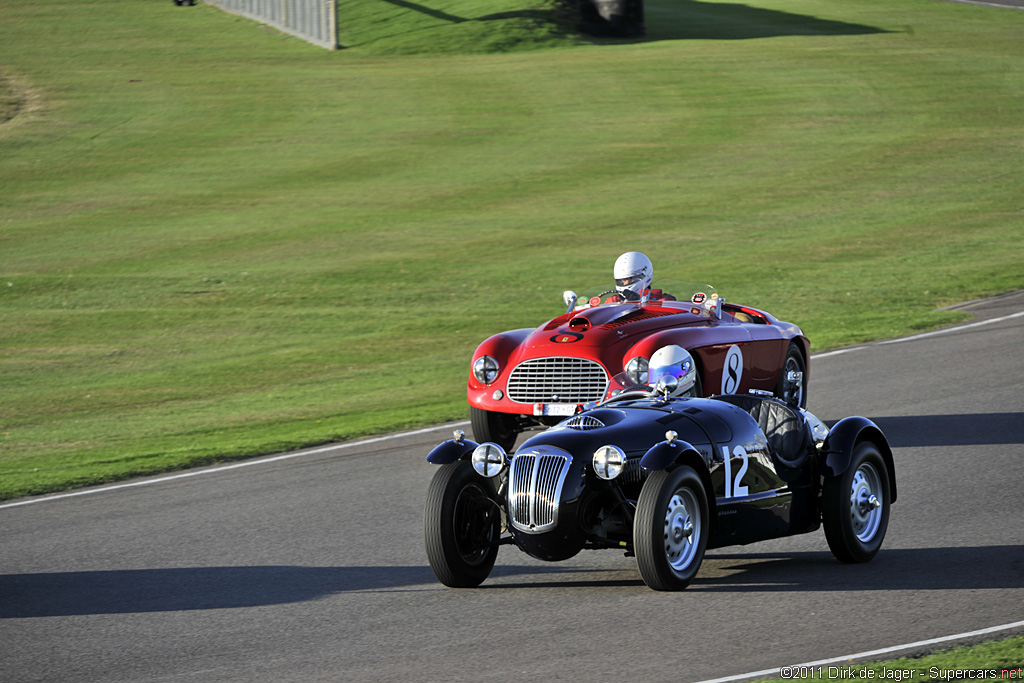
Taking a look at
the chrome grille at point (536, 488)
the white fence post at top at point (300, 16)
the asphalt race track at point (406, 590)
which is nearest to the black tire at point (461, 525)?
the asphalt race track at point (406, 590)

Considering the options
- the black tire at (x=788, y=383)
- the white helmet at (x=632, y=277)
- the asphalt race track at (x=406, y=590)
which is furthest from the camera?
the white helmet at (x=632, y=277)

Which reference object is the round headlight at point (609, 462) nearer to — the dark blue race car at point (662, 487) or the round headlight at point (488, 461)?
the dark blue race car at point (662, 487)

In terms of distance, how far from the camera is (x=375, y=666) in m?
6.57

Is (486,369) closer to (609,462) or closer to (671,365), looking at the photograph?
(671,365)

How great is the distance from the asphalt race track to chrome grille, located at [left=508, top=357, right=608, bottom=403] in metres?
1.15

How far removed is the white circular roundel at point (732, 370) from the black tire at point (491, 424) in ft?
6.18

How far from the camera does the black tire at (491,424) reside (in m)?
11.8

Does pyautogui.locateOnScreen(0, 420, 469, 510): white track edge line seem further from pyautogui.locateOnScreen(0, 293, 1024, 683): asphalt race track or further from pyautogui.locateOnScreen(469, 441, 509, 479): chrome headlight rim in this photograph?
pyautogui.locateOnScreen(469, 441, 509, 479): chrome headlight rim

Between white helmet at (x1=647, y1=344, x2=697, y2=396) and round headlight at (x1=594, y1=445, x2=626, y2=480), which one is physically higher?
white helmet at (x1=647, y1=344, x2=697, y2=396)

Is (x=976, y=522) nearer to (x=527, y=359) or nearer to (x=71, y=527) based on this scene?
(x=527, y=359)

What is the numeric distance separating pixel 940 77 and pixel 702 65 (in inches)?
291

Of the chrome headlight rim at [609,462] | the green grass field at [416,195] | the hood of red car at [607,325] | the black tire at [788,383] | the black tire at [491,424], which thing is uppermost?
the chrome headlight rim at [609,462]

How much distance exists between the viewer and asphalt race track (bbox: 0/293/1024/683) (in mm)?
6648

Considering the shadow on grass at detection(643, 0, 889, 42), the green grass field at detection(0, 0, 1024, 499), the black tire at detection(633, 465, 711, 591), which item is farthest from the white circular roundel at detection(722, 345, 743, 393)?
the shadow on grass at detection(643, 0, 889, 42)
